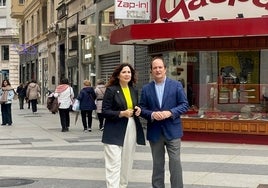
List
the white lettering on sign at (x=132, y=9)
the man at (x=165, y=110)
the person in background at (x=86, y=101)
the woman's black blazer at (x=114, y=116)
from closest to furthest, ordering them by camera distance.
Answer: the man at (x=165, y=110) < the woman's black blazer at (x=114, y=116) < the white lettering on sign at (x=132, y=9) < the person in background at (x=86, y=101)

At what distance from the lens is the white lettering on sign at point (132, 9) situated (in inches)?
637

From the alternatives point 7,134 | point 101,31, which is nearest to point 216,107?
point 7,134

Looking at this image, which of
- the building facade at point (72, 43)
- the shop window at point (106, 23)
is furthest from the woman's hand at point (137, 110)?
the shop window at point (106, 23)

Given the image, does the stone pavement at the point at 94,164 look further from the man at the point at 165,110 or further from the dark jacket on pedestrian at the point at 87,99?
the dark jacket on pedestrian at the point at 87,99

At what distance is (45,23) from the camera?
4088cm

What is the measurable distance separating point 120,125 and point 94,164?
10.9 feet

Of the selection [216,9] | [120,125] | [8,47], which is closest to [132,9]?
[216,9]

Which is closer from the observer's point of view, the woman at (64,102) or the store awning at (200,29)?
the store awning at (200,29)

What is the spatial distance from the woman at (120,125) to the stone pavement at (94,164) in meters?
1.09

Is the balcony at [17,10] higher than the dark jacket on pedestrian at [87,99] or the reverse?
higher

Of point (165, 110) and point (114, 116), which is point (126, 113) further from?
point (165, 110)

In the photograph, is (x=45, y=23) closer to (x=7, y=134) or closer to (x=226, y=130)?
(x=7, y=134)

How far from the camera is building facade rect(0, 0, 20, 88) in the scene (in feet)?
237

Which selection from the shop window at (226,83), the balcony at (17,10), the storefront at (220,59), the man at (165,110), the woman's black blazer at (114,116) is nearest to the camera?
the man at (165,110)
